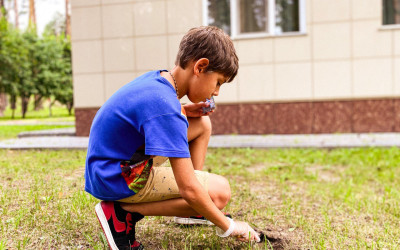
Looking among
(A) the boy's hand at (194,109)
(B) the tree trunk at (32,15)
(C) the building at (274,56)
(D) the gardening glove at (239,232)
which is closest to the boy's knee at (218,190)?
(D) the gardening glove at (239,232)

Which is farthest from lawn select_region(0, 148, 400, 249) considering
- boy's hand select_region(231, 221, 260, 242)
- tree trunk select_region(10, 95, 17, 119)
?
tree trunk select_region(10, 95, 17, 119)

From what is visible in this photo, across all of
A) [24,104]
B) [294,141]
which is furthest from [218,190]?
[24,104]

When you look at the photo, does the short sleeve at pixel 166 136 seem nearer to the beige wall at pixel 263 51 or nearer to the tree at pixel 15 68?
the beige wall at pixel 263 51

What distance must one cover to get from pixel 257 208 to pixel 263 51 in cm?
500

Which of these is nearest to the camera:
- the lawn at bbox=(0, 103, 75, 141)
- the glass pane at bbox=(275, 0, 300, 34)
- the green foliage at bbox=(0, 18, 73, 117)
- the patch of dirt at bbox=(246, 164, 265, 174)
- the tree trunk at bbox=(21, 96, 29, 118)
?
the patch of dirt at bbox=(246, 164, 265, 174)

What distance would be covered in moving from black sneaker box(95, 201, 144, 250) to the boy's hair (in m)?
0.78

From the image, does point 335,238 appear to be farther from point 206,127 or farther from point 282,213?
point 206,127

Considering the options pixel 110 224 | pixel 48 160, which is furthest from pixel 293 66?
pixel 110 224

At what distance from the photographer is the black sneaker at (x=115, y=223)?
1915 millimetres

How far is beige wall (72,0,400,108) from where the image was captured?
23.4 ft

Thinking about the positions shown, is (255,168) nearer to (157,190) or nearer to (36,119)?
(157,190)

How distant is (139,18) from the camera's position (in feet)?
24.9

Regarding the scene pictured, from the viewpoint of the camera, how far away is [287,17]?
7.58 m

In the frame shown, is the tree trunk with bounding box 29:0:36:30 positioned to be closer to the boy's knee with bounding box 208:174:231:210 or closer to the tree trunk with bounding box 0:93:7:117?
the tree trunk with bounding box 0:93:7:117
